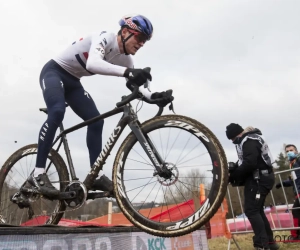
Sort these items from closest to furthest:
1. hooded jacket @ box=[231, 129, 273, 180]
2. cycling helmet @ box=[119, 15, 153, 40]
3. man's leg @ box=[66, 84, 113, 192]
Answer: cycling helmet @ box=[119, 15, 153, 40]
man's leg @ box=[66, 84, 113, 192]
hooded jacket @ box=[231, 129, 273, 180]

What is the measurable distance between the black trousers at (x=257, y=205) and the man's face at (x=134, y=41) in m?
3.25

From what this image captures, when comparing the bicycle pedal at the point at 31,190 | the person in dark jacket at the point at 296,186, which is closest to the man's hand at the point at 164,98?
the bicycle pedal at the point at 31,190

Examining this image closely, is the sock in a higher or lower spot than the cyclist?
lower

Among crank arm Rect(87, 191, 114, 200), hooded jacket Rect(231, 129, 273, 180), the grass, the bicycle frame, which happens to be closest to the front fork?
the bicycle frame

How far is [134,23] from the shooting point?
3.78 metres

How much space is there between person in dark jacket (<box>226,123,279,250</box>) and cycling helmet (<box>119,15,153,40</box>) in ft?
9.65

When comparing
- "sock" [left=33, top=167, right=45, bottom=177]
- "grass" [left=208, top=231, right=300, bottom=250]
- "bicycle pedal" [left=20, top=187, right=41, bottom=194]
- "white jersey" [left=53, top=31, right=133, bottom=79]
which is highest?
"white jersey" [left=53, top=31, right=133, bottom=79]

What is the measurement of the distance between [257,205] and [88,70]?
374 cm

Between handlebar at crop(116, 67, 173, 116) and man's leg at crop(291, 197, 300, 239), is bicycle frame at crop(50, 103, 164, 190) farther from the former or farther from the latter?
man's leg at crop(291, 197, 300, 239)

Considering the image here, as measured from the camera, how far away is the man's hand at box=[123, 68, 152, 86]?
10.6ft

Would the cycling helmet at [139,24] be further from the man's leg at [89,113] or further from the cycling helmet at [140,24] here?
the man's leg at [89,113]

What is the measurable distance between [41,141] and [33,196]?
0.67 meters

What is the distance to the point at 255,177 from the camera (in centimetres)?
572

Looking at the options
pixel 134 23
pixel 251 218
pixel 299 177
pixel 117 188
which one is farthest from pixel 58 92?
pixel 299 177
